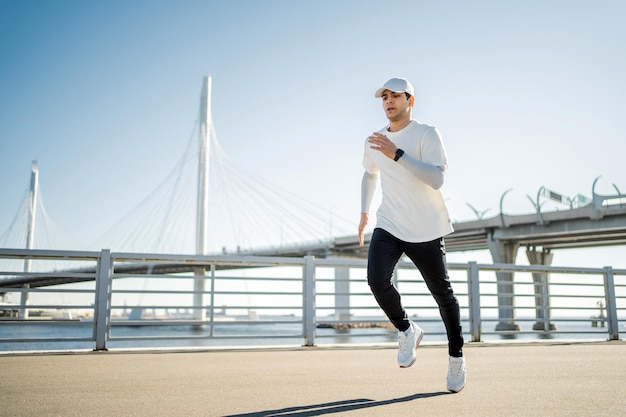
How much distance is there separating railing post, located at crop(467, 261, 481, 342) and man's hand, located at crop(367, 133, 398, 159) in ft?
13.2

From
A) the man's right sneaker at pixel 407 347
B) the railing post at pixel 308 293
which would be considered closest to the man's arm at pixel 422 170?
the man's right sneaker at pixel 407 347

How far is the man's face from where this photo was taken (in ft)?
8.61

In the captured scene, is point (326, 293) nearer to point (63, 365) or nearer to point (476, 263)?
point (476, 263)

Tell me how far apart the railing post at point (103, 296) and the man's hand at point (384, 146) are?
9.84 ft

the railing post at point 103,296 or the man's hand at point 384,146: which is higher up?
the man's hand at point 384,146

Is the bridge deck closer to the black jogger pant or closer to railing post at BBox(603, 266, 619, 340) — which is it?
the black jogger pant

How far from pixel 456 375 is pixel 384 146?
94 cm

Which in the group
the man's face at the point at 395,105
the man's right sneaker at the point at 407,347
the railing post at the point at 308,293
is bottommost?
the man's right sneaker at the point at 407,347

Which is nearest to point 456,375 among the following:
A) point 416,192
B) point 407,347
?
point 407,347

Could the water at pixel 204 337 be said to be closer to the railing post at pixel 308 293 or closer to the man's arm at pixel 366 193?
the railing post at pixel 308 293

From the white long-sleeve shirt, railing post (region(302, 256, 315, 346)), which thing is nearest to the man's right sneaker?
the white long-sleeve shirt

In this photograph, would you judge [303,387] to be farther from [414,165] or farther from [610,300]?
[610,300]

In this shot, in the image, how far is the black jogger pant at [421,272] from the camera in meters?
2.52

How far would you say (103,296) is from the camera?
4.75 m
